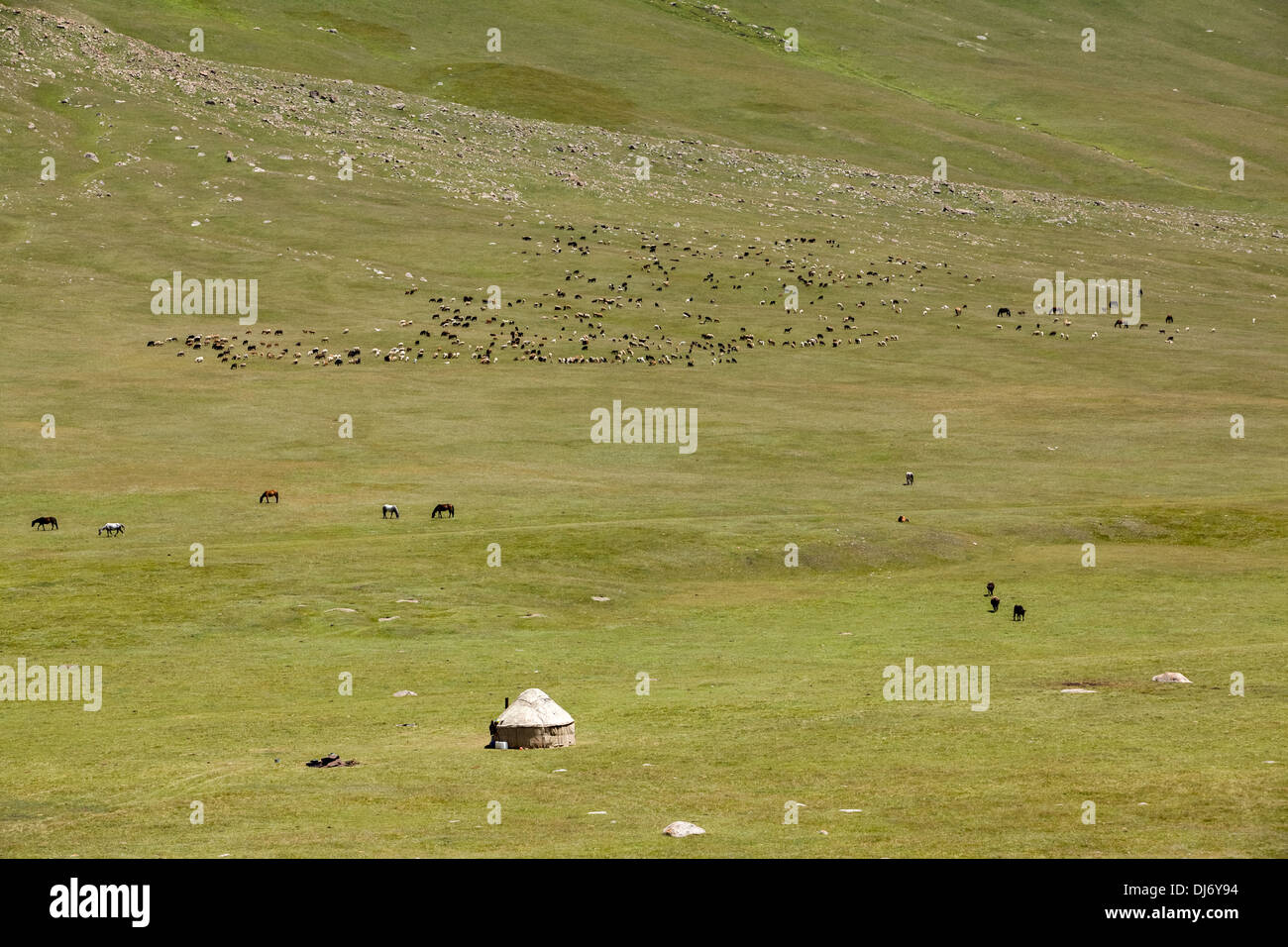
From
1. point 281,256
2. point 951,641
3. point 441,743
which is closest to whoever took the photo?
point 441,743

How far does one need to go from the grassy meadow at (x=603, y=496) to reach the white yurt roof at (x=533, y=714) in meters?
0.70

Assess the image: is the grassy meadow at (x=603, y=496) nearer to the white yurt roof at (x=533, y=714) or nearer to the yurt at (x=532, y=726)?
the yurt at (x=532, y=726)

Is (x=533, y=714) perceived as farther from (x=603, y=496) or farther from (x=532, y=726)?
(x=603, y=496)

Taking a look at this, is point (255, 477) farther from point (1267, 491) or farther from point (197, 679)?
point (1267, 491)

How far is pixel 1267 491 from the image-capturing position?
75812 millimetres

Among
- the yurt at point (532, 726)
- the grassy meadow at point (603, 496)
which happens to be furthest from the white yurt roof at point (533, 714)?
the grassy meadow at point (603, 496)

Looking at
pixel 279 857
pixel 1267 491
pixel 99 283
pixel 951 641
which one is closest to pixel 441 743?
pixel 279 857

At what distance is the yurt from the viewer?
31.0m

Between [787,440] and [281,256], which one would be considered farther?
[281,256]

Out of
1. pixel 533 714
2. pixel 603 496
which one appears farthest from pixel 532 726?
pixel 603 496

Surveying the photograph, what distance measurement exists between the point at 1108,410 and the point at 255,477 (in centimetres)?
5572

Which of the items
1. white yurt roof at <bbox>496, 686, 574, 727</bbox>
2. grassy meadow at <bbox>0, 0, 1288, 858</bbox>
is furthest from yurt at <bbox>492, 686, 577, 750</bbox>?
grassy meadow at <bbox>0, 0, 1288, 858</bbox>

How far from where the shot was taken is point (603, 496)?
238ft

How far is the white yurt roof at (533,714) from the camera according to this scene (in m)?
31.0
